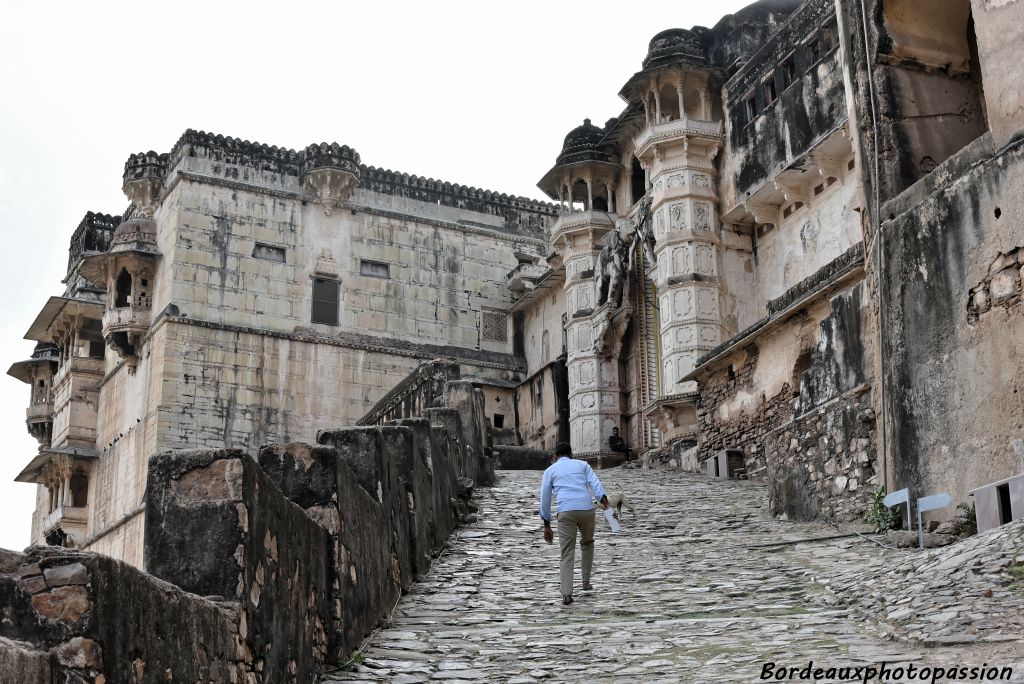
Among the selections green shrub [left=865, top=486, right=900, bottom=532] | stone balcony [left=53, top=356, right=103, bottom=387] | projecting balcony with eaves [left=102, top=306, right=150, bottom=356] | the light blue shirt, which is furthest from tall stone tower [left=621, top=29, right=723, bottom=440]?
stone balcony [left=53, top=356, right=103, bottom=387]

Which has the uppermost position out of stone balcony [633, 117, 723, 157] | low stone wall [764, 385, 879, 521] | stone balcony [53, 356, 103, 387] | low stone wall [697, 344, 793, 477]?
stone balcony [633, 117, 723, 157]

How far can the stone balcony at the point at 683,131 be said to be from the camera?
21656 millimetres

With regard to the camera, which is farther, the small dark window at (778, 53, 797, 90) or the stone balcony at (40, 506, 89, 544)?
the stone balcony at (40, 506, 89, 544)

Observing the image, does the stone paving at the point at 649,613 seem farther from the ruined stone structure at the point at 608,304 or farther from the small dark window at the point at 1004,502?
the small dark window at the point at 1004,502

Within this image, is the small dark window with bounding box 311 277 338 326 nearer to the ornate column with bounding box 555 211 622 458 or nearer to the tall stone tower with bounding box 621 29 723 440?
the ornate column with bounding box 555 211 622 458

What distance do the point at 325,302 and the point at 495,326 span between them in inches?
167

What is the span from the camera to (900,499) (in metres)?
10.0

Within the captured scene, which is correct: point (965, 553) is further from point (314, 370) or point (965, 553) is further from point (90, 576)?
point (314, 370)

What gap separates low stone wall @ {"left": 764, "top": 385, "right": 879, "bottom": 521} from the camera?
1113cm

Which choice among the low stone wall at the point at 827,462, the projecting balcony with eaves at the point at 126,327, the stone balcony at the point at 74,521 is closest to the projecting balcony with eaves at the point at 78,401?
the stone balcony at the point at 74,521

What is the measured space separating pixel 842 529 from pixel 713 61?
1345 cm

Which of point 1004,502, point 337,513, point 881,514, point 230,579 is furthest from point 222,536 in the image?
point 881,514

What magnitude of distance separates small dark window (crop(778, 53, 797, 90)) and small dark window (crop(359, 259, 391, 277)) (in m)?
11.3

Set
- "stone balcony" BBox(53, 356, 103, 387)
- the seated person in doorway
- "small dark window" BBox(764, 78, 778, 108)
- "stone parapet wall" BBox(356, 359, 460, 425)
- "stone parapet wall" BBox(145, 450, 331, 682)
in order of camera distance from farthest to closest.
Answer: "stone balcony" BBox(53, 356, 103, 387)
the seated person in doorway
"small dark window" BBox(764, 78, 778, 108)
"stone parapet wall" BBox(356, 359, 460, 425)
"stone parapet wall" BBox(145, 450, 331, 682)
